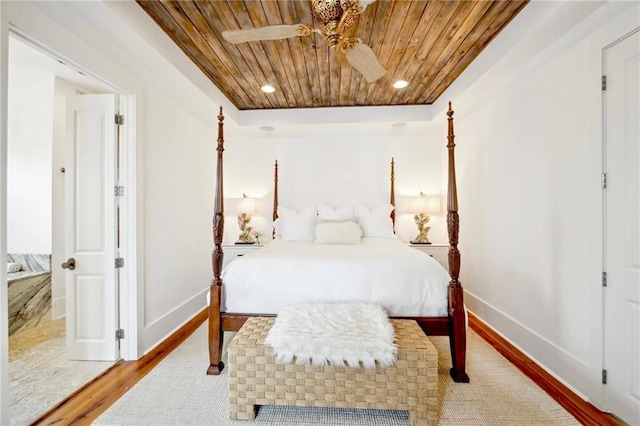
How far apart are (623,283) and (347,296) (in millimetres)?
1635

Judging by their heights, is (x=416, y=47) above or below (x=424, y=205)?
above

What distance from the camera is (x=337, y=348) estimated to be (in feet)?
5.06

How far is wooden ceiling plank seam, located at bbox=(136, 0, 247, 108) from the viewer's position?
1835mm

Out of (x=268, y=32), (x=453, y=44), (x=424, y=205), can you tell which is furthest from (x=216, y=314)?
(x=424, y=205)

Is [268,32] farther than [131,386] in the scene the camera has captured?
No

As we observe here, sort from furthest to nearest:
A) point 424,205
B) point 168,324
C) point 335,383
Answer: point 424,205 < point 168,324 < point 335,383

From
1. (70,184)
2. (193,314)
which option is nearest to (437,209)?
(193,314)

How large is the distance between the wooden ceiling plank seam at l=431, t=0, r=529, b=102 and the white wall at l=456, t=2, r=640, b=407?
0.92 ft

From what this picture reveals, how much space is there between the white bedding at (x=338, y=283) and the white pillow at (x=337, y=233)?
95 cm

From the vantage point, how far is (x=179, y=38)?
2191 mm

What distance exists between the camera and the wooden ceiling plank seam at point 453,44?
72.9 inches

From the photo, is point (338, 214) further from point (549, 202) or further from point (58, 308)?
point (58, 308)

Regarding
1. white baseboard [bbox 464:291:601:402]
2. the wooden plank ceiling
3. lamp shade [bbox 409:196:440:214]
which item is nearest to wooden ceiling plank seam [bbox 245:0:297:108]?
the wooden plank ceiling

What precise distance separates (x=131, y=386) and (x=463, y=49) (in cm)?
370
